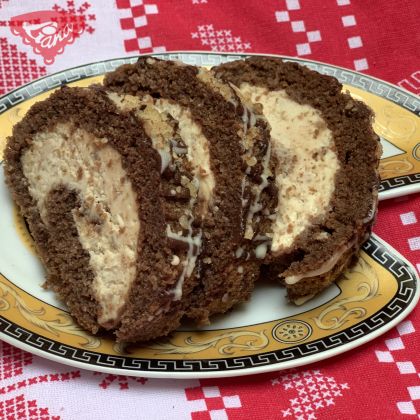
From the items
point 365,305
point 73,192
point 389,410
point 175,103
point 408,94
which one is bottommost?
point 389,410

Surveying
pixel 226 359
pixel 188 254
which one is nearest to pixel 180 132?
pixel 188 254

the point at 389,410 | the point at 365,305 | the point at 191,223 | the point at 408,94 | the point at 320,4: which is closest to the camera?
the point at 191,223

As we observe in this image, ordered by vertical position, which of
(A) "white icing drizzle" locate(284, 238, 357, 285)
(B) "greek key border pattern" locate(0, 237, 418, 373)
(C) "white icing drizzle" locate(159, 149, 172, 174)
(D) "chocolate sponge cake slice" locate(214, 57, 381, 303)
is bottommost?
(B) "greek key border pattern" locate(0, 237, 418, 373)

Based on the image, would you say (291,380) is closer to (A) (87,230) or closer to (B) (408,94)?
(A) (87,230)

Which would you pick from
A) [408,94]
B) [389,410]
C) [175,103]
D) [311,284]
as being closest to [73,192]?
[175,103]

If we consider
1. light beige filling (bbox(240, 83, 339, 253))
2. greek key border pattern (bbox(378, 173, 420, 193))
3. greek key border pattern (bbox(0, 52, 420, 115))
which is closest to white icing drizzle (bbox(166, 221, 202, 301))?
light beige filling (bbox(240, 83, 339, 253))

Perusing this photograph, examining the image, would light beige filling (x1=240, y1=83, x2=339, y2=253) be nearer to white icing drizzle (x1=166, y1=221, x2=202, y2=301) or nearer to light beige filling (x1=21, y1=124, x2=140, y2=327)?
white icing drizzle (x1=166, y1=221, x2=202, y2=301)

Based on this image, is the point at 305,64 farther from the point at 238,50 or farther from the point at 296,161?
the point at 296,161

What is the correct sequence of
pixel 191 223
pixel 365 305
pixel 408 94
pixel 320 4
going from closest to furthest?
pixel 191 223 → pixel 365 305 → pixel 408 94 → pixel 320 4
